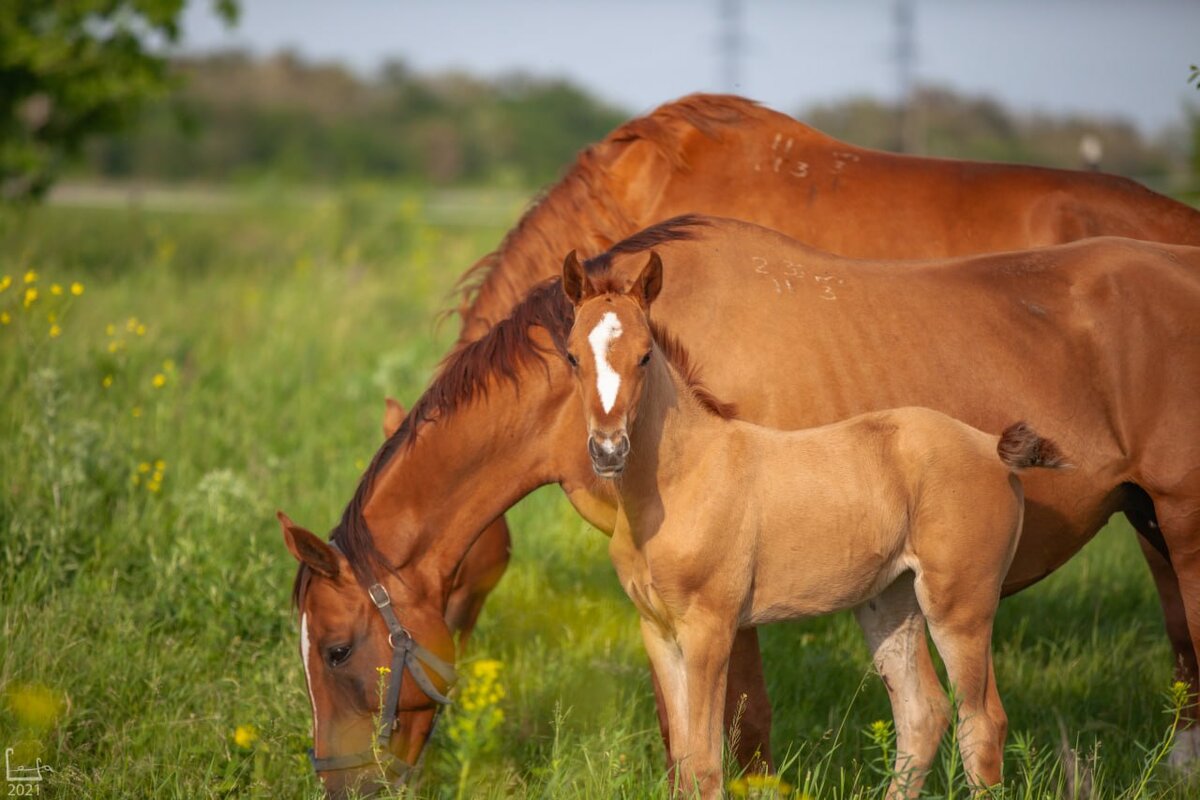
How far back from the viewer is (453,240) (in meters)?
13.5

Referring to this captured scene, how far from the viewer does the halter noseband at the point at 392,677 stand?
3637mm

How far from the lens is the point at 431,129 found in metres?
27.6

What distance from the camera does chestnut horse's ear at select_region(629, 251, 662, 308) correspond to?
3.18 meters

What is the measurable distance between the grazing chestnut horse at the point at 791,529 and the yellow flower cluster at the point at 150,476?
9.98 ft

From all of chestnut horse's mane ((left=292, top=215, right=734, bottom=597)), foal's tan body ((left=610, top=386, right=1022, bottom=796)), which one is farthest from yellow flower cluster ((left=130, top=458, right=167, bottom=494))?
foal's tan body ((left=610, top=386, right=1022, bottom=796))

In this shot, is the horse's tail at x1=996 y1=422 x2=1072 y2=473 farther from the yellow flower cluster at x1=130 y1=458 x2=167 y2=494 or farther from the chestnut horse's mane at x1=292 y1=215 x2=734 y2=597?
the yellow flower cluster at x1=130 y1=458 x2=167 y2=494

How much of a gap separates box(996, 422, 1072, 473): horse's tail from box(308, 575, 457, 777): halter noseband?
75.5 inches

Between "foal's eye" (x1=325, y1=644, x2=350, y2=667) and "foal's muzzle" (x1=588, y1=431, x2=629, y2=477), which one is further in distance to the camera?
"foal's eye" (x1=325, y1=644, x2=350, y2=667)

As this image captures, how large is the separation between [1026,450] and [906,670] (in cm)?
85

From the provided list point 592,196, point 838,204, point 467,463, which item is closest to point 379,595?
point 467,463

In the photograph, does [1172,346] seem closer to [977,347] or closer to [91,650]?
[977,347]

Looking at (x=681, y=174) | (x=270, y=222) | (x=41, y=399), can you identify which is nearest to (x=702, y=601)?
(x=681, y=174)

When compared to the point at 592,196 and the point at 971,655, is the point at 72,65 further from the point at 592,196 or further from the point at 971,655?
the point at 971,655

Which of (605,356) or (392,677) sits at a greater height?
(605,356)
